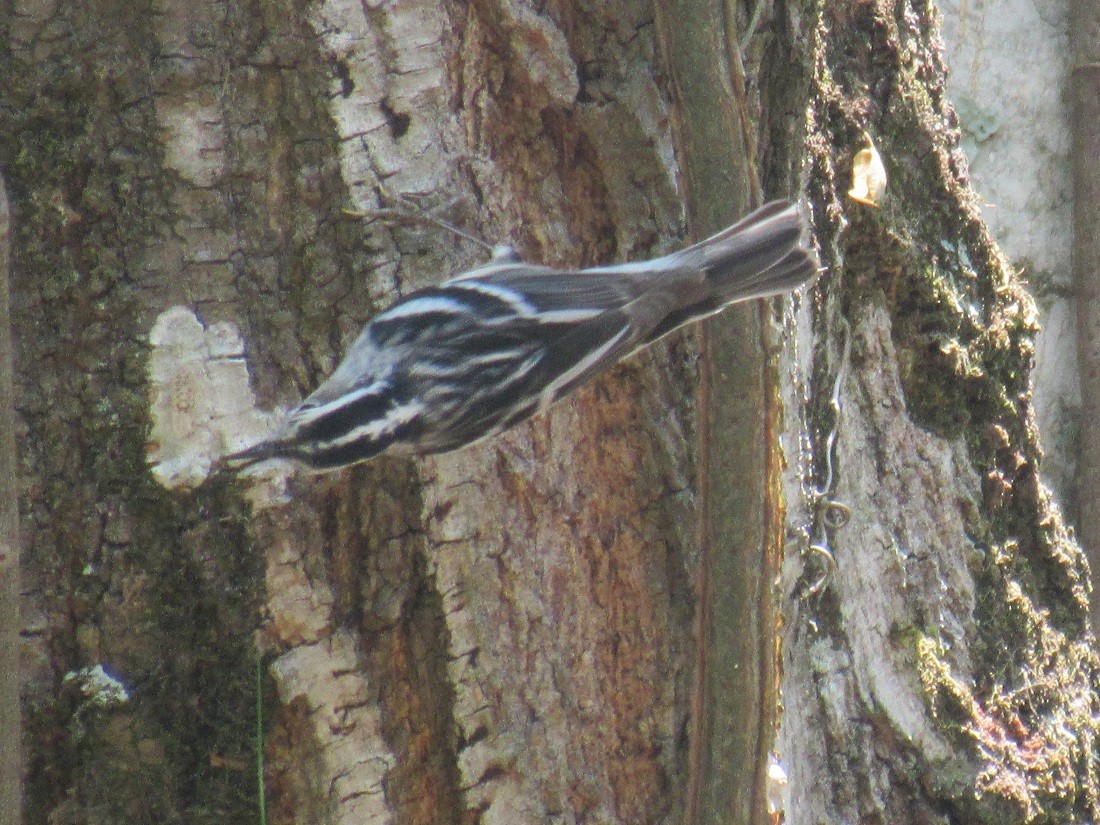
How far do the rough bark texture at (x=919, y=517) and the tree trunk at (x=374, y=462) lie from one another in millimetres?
337

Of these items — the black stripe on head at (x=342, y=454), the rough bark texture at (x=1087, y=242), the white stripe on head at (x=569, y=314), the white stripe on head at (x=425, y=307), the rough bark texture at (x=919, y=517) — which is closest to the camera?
the black stripe on head at (x=342, y=454)

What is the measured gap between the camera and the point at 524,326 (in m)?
2.18

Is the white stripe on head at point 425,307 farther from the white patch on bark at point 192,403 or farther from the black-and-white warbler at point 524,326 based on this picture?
the white patch on bark at point 192,403

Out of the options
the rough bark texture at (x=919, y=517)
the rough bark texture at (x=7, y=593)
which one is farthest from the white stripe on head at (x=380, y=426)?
the rough bark texture at (x=919, y=517)

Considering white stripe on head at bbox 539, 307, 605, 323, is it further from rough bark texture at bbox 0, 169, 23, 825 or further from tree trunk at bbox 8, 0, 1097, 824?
rough bark texture at bbox 0, 169, 23, 825

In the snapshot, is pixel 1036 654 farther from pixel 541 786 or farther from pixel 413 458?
pixel 413 458

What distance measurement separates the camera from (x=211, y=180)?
179 centimetres

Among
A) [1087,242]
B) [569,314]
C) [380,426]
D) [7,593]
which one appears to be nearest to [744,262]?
[569,314]

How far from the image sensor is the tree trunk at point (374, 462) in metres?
1.77

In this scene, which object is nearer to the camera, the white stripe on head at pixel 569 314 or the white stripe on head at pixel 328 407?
the white stripe on head at pixel 328 407

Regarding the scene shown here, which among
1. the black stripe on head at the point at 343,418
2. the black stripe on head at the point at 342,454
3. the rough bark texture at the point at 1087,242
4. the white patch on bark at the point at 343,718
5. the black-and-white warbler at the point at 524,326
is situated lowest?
the white patch on bark at the point at 343,718

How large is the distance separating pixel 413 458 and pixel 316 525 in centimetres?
18

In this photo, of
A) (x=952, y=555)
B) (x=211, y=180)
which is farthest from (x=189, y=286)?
(x=952, y=555)

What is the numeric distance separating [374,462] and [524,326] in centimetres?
45
